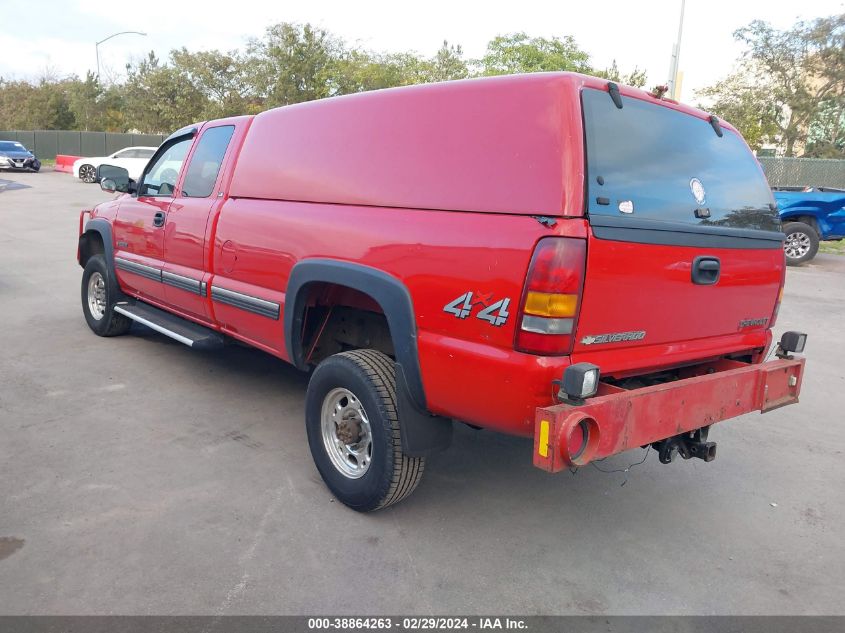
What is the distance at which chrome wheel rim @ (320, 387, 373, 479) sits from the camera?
3439 mm

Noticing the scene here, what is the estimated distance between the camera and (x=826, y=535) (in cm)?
343

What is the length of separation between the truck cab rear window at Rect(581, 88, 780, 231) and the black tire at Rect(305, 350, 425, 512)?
49.3 inches

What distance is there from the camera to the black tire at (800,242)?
12680 mm

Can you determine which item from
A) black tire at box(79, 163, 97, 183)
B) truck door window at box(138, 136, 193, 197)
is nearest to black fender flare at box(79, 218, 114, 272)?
truck door window at box(138, 136, 193, 197)

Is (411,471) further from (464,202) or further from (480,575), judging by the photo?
(464,202)

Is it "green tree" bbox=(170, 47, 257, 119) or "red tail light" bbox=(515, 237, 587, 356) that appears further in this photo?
"green tree" bbox=(170, 47, 257, 119)

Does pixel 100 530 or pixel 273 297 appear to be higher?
pixel 273 297

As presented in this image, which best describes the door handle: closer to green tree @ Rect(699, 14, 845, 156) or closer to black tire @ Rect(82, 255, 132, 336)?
black tire @ Rect(82, 255, 132, 336)

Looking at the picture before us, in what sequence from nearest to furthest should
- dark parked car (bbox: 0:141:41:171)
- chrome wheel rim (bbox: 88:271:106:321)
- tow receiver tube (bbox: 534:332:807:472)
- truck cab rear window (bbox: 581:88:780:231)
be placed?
tow receiver tube (bbox: 534:332:807:472) → truck cab rear window (bbox: 581:88:780:231) → chrome wheel rim (bbox: 88:271:106:321) → dark parked car (bbox: 0:141:41:171)

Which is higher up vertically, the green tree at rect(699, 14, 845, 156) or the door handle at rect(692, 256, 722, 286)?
the green tree at rect(699, 14, 845, 156)

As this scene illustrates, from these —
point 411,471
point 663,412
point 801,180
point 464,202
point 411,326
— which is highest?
point 801,180

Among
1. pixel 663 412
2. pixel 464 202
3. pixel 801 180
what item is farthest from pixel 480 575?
pixel 801 180

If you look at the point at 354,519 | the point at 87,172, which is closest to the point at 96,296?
the point at 354,519

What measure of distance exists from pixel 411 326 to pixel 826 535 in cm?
Answer: 234
